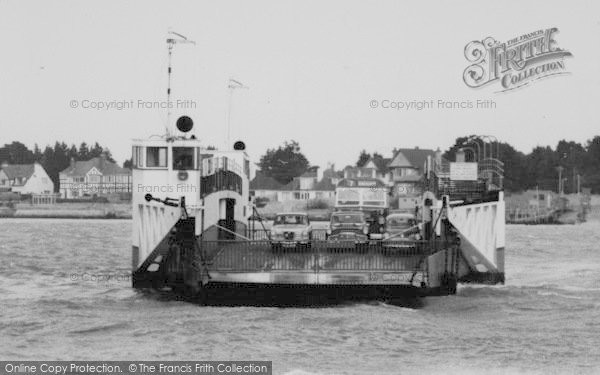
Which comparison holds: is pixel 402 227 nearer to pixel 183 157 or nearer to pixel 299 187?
pixel 183 157

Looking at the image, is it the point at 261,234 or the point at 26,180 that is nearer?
the point at 261,234

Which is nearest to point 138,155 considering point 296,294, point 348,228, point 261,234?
point 296,294

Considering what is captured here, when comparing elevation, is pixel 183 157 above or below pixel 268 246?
above

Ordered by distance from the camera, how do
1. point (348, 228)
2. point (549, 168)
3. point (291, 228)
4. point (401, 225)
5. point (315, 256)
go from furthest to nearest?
point (549, 168)
point (401, 225)
point (348, 228)
point (291, 228)
point (315, 256)

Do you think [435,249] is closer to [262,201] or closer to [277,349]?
[277,349]

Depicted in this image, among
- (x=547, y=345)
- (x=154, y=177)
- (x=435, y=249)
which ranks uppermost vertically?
(x=154, y=177)

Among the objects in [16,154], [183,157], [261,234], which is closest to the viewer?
[183,157]

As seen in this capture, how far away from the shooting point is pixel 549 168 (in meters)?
160

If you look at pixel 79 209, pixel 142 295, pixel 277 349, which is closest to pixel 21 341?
pixel 277 349

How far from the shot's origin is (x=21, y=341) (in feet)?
63.2

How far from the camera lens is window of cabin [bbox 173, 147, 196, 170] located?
2870cm

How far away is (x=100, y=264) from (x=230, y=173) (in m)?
12.8

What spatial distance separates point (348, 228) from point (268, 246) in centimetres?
991

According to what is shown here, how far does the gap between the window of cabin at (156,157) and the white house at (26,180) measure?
13302 cm
